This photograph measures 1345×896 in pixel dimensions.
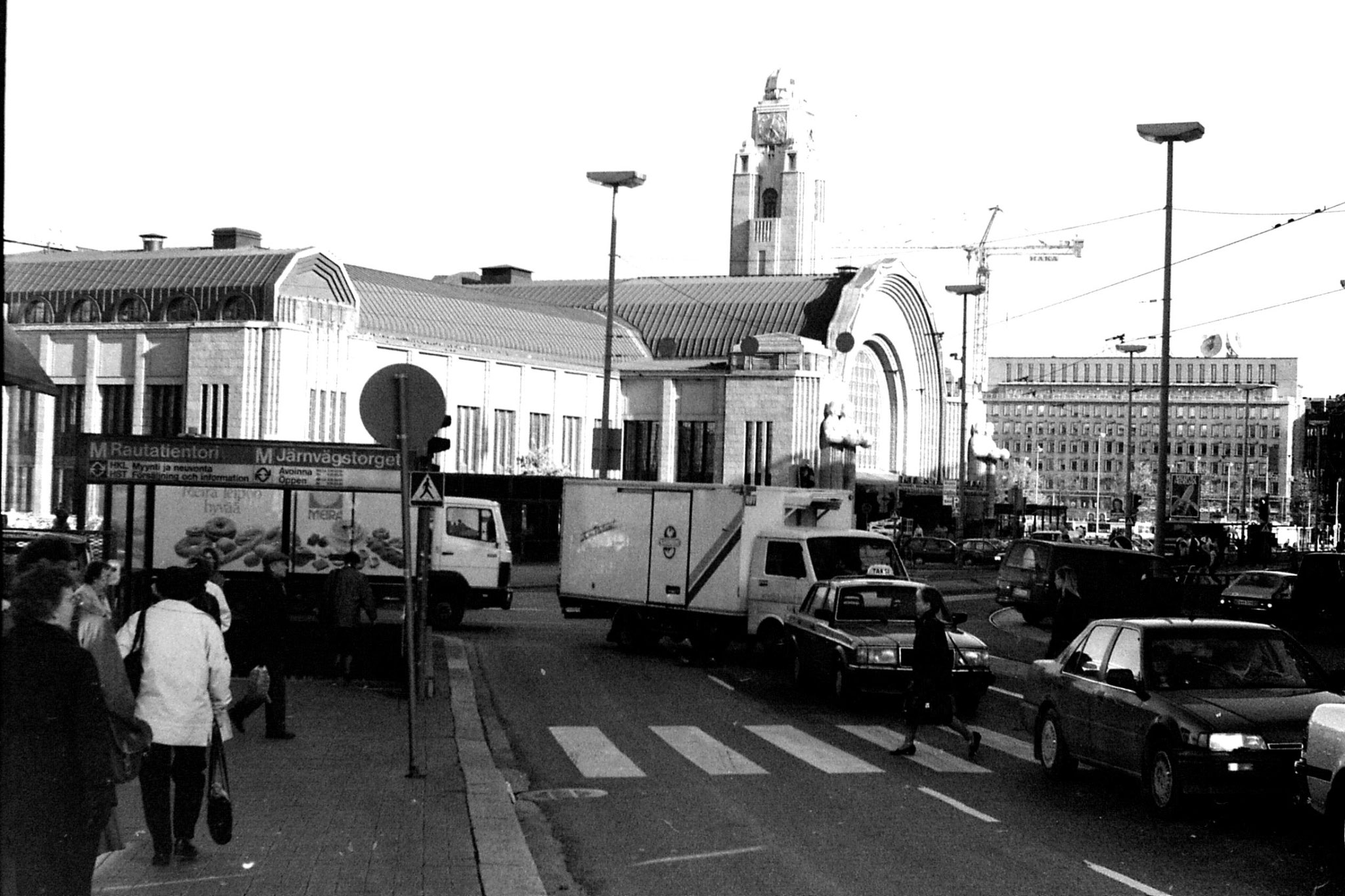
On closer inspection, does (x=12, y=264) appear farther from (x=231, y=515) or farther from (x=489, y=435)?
(x=231, y=515)

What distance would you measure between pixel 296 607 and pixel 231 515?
3423mm

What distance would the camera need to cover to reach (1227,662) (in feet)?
41.5

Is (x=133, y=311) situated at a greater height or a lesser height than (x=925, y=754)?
greater

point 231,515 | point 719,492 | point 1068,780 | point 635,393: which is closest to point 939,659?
point 1068,780

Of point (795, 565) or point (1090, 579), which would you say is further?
point (1090, 579)

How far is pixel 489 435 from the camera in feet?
255

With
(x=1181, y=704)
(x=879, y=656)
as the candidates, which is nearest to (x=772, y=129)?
(x=879, y=656)

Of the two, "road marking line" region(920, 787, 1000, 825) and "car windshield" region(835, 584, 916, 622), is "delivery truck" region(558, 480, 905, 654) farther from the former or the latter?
"road marking line" region(920, 787, 1000, 825)

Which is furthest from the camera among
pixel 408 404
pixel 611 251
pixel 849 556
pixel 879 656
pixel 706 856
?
pixel 611 251

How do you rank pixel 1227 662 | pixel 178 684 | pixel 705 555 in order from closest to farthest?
1. pixel 178 684
2. pixel 1227 662
3. pixel 705 555

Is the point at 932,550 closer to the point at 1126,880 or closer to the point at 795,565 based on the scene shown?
the point at 795,565

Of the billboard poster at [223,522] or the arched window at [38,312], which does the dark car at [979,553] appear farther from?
the billboard poster at [223,522]

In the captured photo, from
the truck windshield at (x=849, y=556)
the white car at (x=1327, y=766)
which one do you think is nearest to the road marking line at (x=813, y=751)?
the white car at (x=1327, y=766)

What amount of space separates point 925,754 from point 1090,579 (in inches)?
780
